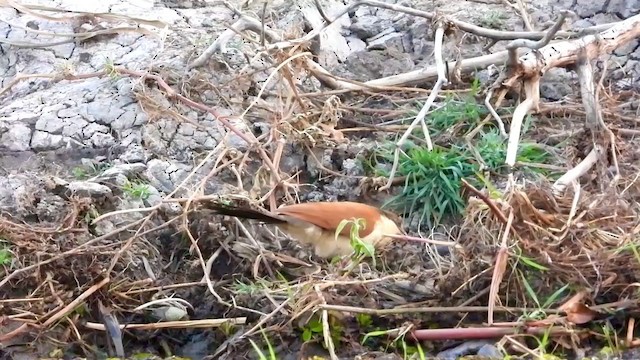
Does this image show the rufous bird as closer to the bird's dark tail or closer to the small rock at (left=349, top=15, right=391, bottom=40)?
the bird's dark tail

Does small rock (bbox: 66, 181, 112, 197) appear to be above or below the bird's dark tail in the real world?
below

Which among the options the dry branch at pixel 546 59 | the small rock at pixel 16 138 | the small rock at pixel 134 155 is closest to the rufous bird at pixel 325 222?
the small rock at pixel 134 155

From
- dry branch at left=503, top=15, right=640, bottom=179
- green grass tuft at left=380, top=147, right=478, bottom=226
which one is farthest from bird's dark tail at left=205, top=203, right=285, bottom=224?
dry branch at left=503, top=15, right=640, bottom=179

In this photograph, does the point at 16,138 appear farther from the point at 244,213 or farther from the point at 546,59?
the point at 546,59

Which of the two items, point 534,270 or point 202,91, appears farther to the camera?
point 202,91

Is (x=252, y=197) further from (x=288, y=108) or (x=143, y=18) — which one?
(x=143, y=18)

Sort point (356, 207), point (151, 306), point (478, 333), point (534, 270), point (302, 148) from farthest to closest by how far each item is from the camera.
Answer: point (302, 148) < point (356, 207) < point (151, 306) < point (534, 270) < point (478, 333)

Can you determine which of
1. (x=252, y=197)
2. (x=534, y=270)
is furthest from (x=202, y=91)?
(x=534, y=270)
